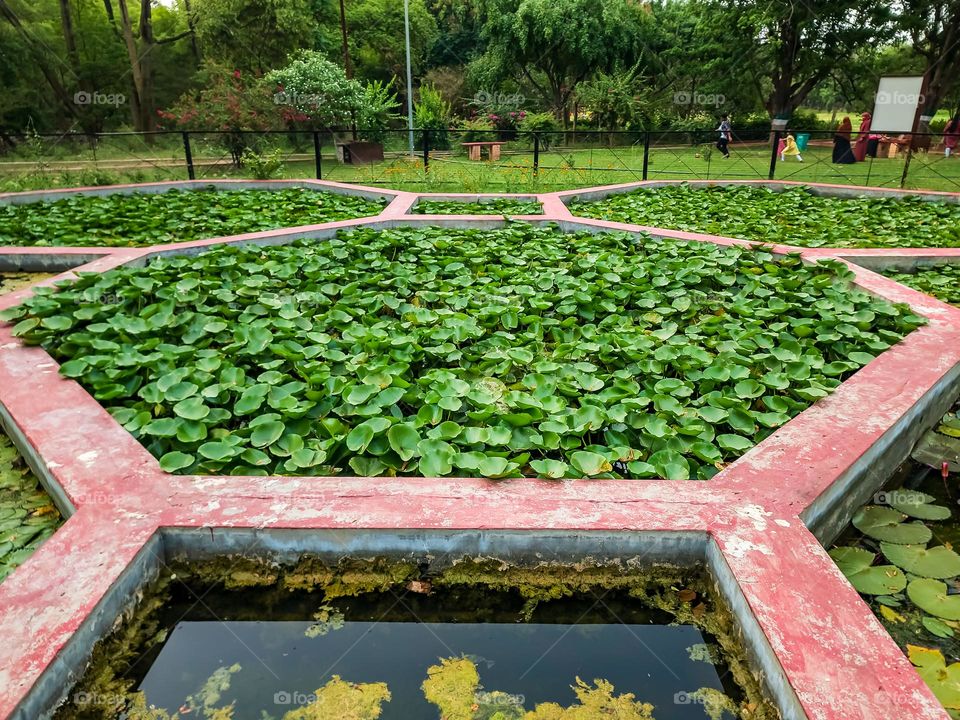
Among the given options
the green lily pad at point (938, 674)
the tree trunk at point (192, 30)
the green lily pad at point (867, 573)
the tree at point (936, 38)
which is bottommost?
the green lily pad at point (867, 573)

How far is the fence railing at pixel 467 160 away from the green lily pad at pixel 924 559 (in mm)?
7444

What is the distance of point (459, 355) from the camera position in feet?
9.28

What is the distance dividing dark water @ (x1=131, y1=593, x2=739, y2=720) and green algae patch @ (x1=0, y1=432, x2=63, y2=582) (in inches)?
24.9

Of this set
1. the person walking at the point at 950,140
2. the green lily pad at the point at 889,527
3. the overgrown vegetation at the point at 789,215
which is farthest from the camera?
the person walking at the point at 950,140


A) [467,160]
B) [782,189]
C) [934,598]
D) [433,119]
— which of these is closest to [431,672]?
[934,598]

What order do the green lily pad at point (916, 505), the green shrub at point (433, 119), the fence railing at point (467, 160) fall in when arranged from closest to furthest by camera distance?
1. the green lily pad at point (916, 505)
2. the fence railing at point (467, 160)
3. the green shrub at point (433, 119)

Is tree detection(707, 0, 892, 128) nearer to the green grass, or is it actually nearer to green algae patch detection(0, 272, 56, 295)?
the green grass

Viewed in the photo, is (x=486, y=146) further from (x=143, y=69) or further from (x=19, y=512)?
(x=19, y=512)

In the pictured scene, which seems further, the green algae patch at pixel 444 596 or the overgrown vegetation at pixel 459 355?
the overgrown vegetation at pixel 459 355

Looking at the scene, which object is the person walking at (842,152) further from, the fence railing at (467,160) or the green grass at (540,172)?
the green grass at (540,172)

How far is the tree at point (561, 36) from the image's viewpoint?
2109 centimetres

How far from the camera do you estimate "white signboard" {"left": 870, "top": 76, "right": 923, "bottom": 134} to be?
1200 centimetres
